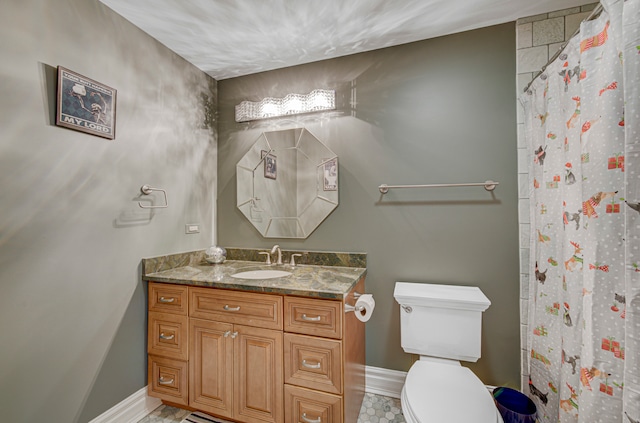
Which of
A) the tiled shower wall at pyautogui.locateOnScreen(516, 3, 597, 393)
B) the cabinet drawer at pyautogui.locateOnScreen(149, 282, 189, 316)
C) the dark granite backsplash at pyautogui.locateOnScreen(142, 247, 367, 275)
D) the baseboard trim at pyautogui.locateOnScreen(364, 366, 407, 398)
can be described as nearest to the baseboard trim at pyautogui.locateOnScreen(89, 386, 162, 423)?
the cabinet drawer at pyautogui.locateOnScreen(149, 282, 189, 316)

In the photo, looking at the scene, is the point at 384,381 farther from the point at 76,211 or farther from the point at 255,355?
the point at 76,211

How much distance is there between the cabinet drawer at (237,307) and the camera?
1.47 m

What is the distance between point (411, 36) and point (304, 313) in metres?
1.88

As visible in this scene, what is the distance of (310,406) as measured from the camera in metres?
1.41

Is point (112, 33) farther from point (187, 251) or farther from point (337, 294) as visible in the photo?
point (337, 294)

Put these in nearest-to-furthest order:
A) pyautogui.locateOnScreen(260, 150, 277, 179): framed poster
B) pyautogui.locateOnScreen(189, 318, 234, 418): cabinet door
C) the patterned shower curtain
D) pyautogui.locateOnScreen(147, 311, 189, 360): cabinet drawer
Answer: the patterned shower curtain
pyautogui.locateOnScreen(189, 318, 234, 418): cabinet door
pyautogui.locateOnScreen(147, 311, 189, 360): cabinet drawer
pyautogui.locateOnScreen(260, 150, 277, 179): framed poster

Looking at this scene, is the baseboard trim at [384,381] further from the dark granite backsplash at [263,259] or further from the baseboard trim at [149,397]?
the dark granite backsplash at [263,259]

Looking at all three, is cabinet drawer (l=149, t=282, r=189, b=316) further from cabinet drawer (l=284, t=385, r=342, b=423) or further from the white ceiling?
the white ceiling

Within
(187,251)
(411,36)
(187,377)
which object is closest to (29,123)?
(187,251)

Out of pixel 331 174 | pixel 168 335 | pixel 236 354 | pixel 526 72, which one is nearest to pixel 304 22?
pixel 331 174

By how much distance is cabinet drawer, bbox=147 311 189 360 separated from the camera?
1656 millimetres

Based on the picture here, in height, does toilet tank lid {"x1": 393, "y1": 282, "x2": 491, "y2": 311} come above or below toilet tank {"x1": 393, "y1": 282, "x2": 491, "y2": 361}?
above

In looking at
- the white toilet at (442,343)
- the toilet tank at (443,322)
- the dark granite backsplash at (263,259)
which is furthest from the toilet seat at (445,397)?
the dark granite backsplash at (263,259)

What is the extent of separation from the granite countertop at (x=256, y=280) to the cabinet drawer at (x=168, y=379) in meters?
0.51
